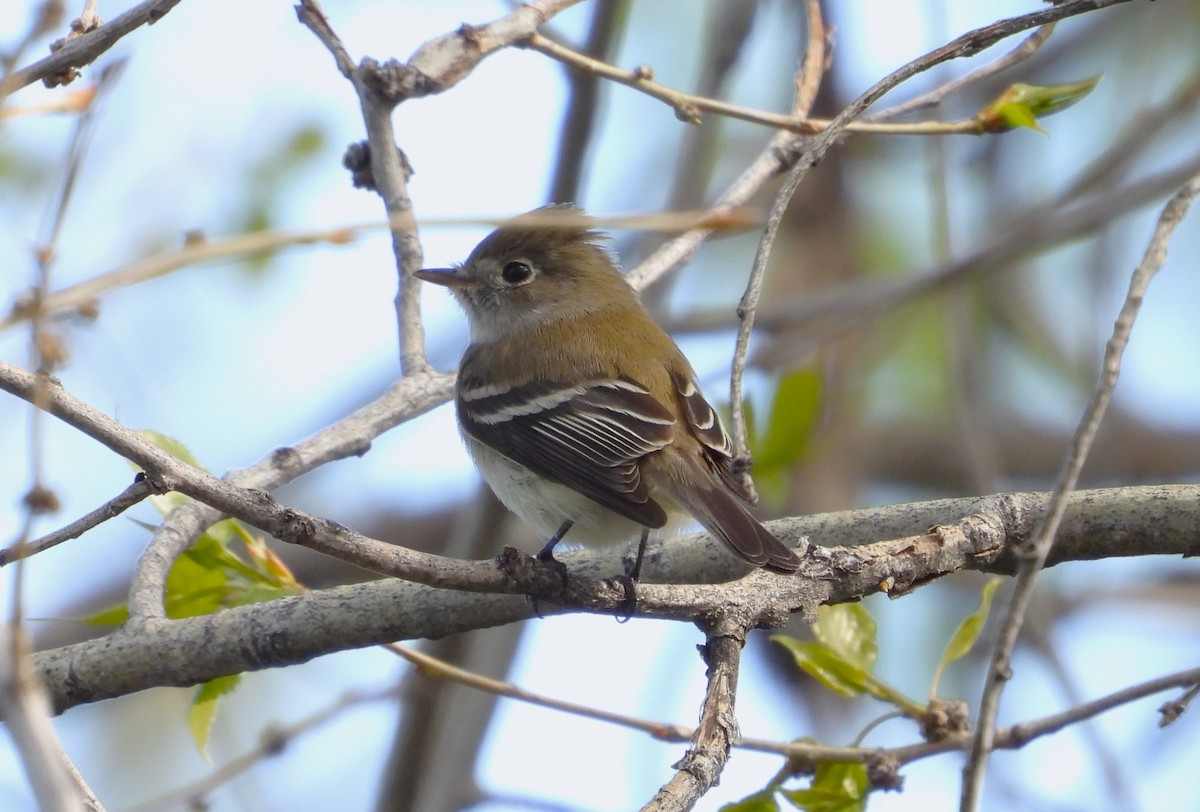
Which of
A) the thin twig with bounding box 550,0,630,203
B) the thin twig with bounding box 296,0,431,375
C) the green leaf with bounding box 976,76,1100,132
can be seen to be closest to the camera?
the green leaf with bounding box 976,76,1100,132

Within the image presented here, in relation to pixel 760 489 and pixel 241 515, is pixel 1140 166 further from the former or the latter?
pixel 241 515

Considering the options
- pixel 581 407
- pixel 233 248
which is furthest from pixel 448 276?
pixel 233 248

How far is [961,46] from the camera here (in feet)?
9.12

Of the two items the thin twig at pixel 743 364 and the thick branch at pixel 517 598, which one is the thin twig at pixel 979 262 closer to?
the thin twig at pixel 743 364

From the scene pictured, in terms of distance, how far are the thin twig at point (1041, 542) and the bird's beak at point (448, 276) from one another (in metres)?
2.84

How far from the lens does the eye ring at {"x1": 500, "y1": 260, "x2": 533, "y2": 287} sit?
187 inches

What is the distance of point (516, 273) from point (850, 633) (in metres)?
Result: 2.20

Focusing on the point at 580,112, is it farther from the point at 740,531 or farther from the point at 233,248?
the point at 233,248

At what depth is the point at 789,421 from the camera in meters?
3.75

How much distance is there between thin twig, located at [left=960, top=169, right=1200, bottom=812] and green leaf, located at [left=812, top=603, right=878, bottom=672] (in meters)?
1.28

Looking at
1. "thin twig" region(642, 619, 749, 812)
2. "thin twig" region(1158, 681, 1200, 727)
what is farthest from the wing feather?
"thin twig" region(1158, 681, 1200, 727)

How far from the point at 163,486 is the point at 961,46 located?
76.3 inches

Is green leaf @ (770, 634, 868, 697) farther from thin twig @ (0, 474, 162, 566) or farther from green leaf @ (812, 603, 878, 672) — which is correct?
thin twig @ (0, 474, 162, 566)

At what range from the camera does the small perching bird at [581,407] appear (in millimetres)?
3221
